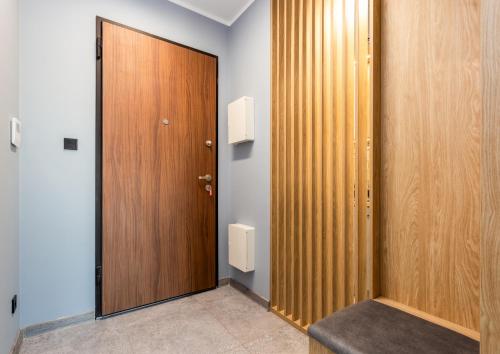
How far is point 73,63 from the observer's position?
195cm

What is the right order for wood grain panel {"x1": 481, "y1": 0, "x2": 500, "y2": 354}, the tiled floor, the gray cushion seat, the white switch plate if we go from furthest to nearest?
the tiled floor → the white switch plate → the gray cushion seat → wood grain panel {"x1": 481, "y1": 0, "x2": 500, "y2": 354}

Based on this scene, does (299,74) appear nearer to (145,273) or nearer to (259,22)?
(259,22)

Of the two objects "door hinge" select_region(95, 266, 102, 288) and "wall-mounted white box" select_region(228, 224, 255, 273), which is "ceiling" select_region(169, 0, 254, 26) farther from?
"door hinge" select_region(95, 266, 102, 288)

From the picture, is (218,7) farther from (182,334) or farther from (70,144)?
(182,334)

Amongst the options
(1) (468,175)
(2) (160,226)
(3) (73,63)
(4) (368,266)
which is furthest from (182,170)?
(1) (468,175)

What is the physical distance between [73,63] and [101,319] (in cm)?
187

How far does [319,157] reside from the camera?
1736 mm

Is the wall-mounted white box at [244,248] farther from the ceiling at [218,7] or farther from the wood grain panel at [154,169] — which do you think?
the ceiling at [218,7]

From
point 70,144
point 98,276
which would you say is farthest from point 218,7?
point 98,276

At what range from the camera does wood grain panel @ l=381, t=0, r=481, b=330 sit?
1067 mm

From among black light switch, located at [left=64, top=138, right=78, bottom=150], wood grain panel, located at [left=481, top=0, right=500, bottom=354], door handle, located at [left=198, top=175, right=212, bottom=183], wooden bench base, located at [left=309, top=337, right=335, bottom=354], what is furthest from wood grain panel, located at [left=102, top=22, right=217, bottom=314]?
wood grain panel, located at [left=481, top=0, right=500, bottom=354]

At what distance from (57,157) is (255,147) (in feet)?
4.79

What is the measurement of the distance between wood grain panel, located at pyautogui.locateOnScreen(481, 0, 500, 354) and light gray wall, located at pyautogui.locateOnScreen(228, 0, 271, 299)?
159 centimetres

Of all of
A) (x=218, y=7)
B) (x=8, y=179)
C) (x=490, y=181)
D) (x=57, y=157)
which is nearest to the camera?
(x=490, y=181)
